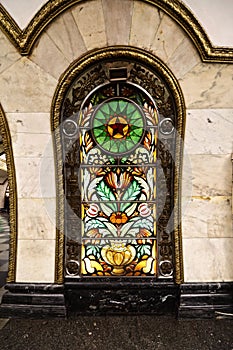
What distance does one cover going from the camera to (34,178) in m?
2.01

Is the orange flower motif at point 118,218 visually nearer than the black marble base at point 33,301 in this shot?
No

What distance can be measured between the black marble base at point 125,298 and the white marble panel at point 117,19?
2339mm

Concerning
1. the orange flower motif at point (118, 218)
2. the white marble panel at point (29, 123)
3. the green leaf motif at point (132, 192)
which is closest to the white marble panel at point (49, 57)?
the white marble panel at point (29, 123)

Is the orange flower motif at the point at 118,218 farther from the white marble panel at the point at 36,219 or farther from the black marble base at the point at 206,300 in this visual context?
the black marble base at the point at 206,300

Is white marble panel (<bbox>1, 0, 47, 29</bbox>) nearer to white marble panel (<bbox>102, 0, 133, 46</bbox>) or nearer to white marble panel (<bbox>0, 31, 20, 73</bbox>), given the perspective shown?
white marble panel (<bbox>0, 31, 20, 73</bbox>)

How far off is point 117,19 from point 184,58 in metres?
0.73

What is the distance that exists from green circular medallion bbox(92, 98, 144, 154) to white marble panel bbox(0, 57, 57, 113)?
1.67 feet

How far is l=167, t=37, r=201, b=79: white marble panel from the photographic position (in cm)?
195

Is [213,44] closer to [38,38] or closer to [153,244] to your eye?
[38,38]

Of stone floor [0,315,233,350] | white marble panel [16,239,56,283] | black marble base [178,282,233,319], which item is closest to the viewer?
stone floor [0,315,233,350]

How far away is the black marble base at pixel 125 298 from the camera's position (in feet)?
6.42

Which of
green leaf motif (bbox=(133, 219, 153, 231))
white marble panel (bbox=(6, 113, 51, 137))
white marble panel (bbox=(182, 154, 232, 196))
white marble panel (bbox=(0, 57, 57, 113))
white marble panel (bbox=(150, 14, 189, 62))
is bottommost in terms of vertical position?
green leaf motif (bbox=(133, 219, 153, 231))

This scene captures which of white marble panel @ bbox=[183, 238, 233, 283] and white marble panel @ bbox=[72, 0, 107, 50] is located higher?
white marble panel @ bbox=[72, 0, 107, 50]

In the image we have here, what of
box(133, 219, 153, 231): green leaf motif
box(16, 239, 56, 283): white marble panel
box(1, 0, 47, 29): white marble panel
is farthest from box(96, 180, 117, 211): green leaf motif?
box(1, 0, 47, 29): white marble panel
